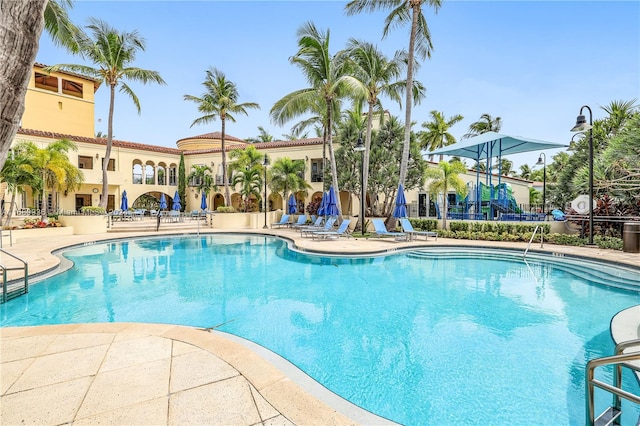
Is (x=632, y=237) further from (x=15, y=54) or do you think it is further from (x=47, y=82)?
(x=47, y=82)

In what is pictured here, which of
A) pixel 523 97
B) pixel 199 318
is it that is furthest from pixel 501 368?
pixel 523 97

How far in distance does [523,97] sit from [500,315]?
1429 cm

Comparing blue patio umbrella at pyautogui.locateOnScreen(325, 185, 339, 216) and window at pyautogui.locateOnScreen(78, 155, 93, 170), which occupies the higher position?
window at pyautogui.locateOnScreen(78, 155, 93, 170)

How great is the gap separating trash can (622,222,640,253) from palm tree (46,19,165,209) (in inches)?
997

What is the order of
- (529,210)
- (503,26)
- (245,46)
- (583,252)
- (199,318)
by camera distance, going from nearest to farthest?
1. (199,318)
2. (583,252)
3. (503,26)
4. (245,46)
5. (529,210)

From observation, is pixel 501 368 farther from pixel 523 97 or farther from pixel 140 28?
pixel 140 28

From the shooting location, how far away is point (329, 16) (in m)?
16.0

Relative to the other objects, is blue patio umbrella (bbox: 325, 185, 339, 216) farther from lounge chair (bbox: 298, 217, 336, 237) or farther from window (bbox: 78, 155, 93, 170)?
window (bbox: 78, 155, 93, 170)

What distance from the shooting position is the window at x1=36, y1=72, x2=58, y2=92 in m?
25.6

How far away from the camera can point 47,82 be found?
86.7ft

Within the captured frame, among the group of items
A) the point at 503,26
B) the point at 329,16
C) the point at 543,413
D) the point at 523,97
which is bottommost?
the point at 543,413

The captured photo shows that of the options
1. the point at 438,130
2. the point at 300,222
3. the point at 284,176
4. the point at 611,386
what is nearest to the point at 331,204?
the point at 300,222

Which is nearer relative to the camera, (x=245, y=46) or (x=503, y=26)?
(x=503, y=26)

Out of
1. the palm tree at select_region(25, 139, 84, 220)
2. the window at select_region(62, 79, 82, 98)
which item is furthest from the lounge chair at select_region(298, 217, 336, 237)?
the window at select_region(62, 79, 82, 98)
